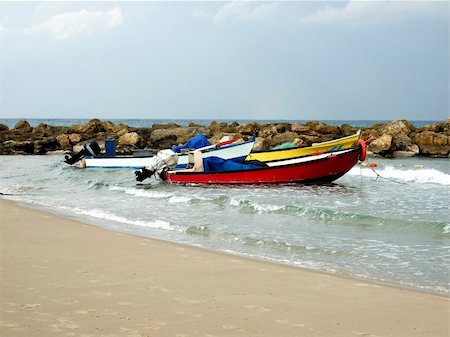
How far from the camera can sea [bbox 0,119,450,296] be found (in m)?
8.31

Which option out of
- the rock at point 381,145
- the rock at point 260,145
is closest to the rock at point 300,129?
the rock at point 381,145

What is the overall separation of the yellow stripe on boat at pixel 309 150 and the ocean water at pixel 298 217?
1530 millimetres

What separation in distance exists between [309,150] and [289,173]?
171 inches

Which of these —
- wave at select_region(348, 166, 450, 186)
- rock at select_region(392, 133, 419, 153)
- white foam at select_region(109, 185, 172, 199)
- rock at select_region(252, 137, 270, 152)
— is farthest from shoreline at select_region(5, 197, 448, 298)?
rock at select_region(392, 133, 419, 153)

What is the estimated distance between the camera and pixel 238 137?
34031 mm

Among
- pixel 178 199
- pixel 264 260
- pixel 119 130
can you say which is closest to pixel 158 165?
pixel 178 199

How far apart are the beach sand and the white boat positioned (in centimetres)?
1274

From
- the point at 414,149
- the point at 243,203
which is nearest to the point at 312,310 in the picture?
the point at 243,203

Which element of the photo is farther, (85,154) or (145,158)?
(85,154)

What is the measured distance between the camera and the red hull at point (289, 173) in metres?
19.2

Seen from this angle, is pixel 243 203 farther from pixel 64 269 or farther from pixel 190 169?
pixel 64 269

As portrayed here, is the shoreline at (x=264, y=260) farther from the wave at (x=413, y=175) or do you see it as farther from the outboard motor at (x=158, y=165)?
the wave at (x=413, y=175)

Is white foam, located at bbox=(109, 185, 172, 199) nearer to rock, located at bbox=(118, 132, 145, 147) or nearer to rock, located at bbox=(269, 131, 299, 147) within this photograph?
rock, located at bbox=(269, 131, 299, 147)

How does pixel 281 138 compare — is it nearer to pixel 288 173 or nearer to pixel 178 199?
pixel 288 173
